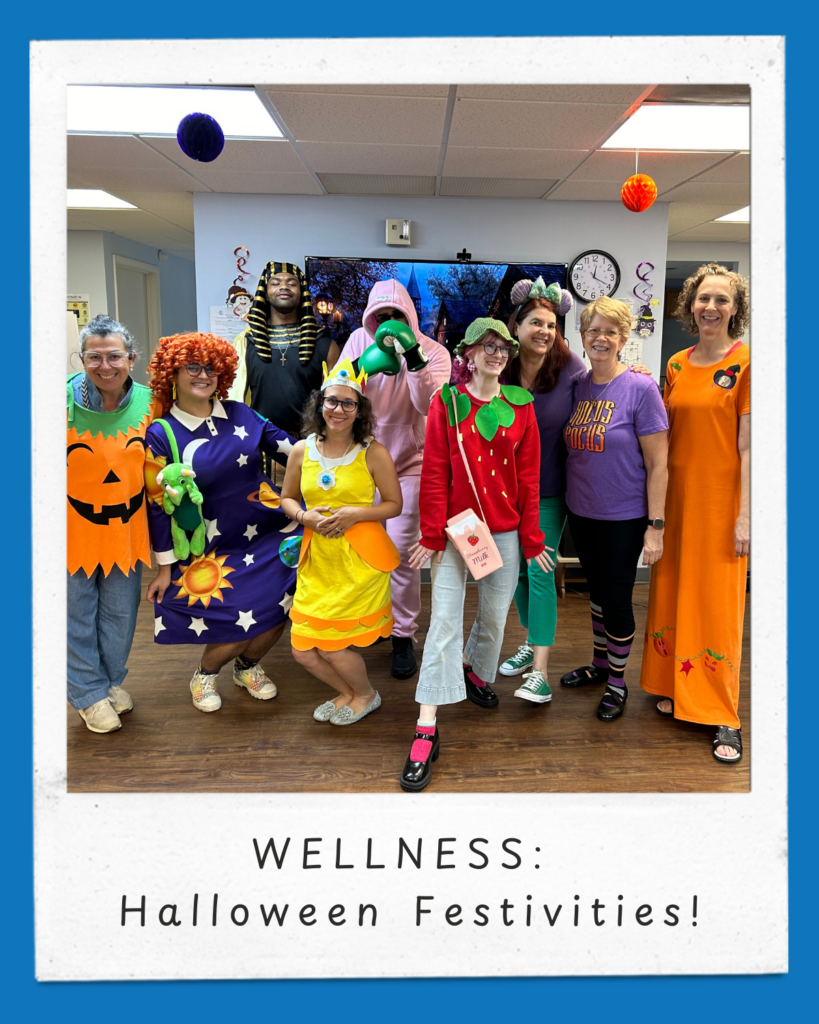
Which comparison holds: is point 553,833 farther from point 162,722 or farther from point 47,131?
point 47,131

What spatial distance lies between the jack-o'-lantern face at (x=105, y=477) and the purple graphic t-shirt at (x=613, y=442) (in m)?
1.51

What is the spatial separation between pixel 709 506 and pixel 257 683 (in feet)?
5.94

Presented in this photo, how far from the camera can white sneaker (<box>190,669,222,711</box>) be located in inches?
101

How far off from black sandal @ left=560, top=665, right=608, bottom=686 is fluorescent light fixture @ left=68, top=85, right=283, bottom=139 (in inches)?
120

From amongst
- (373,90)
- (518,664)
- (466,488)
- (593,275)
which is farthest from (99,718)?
(593,275)

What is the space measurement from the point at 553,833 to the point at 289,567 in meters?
1.30

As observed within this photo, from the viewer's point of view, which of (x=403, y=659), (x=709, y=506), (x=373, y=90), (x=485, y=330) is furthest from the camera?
(x=373, y=90)

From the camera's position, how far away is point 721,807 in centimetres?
164

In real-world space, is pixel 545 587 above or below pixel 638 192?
below

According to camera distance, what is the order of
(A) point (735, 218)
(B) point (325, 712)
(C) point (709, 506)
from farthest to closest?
(A) point (735, 218) < (B) point (325, 712) < (C) point (709, 506)

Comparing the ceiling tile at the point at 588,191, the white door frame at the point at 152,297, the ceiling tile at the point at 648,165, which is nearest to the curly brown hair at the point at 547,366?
the ceiling tile at the point at 648,165

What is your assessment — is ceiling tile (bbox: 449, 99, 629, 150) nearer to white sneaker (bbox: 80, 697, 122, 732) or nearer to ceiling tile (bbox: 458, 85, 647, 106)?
ceiling tile (bbox: 458, 85, 647, 106)

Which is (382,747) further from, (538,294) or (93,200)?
(93,200)

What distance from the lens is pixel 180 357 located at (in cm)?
223
